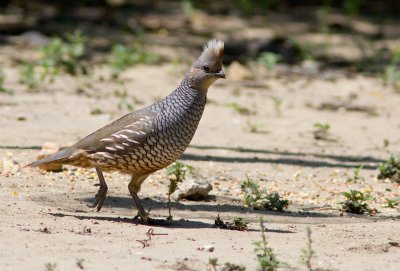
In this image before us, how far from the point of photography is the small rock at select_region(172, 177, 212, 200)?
7.73 metres

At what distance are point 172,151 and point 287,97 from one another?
685 cm

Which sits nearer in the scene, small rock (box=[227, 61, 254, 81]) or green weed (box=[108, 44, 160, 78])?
green weed (box=[108, 44, 160, 78])

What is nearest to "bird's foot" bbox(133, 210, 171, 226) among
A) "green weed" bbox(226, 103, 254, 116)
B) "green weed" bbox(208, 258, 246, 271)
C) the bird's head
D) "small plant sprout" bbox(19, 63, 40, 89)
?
the bird's head

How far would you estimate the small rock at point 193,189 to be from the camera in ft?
25.4

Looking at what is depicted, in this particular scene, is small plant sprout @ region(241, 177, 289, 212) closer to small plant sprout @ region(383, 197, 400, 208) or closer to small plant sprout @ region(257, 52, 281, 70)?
small plant sprout @ region(383, 197, 400, 208)

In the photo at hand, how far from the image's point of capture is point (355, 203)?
7.56 m

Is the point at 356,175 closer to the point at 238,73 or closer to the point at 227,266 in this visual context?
the point at 227,266

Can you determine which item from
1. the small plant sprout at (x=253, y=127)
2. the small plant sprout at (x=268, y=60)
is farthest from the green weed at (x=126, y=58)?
the small plant sprout at (x=253, y=127)

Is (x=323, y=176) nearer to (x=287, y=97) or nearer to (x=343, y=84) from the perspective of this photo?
(x=287, y=97)

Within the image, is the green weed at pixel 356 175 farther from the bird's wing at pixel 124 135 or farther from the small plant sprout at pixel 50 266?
the small plant sprout at pixel 50 266

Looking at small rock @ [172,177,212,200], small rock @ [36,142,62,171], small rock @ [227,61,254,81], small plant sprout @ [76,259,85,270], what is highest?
small plant sprout @ [76,259,85,270]

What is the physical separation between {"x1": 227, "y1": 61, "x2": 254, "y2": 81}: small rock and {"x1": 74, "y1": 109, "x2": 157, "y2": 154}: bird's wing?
7.31 metres

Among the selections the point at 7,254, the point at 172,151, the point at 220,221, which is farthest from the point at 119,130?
the point at 7,254

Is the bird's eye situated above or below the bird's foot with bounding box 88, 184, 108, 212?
above
